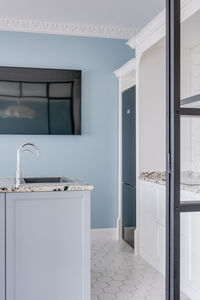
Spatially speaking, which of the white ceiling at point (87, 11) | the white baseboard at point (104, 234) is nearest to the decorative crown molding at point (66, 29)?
the white ceiling at point (87, 11)

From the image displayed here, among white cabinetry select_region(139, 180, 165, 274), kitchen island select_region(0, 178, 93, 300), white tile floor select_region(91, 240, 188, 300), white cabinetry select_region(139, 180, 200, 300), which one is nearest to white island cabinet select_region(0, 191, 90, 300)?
kitchen island select_region(0, 178, 93, 300)

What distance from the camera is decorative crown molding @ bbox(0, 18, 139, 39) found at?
411 centimetres

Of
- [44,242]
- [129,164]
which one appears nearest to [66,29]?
[129,164]

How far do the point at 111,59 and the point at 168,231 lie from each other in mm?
3265

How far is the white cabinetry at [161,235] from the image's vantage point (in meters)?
1.56

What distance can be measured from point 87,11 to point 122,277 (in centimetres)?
277

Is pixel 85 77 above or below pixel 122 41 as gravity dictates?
below

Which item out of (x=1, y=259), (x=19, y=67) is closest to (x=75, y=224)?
(x=1, y=259)

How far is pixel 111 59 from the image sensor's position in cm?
444

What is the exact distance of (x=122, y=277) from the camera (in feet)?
9.92

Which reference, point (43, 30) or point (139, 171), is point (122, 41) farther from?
point (139, 171)

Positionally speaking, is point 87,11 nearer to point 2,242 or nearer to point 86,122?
point 86,122

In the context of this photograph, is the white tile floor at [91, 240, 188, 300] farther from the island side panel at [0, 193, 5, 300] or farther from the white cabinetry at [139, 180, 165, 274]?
the island side panel at [0, 193, 5, 300]

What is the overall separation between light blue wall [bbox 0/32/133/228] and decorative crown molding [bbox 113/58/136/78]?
0.50 ft
